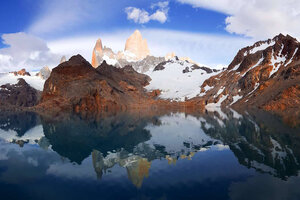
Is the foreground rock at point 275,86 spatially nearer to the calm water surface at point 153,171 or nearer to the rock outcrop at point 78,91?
the calm water surface at point 153,171

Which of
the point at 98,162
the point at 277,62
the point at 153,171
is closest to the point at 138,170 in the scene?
the point at 153,171

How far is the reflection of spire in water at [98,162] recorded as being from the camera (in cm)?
2258

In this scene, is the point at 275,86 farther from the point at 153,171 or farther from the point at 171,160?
the point at 153,171

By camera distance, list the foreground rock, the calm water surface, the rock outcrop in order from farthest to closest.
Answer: the rock outcrop → the foreground rock → the calm water surface

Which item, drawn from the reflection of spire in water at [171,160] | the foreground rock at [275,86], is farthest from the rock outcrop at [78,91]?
the reflection of spire in water at [171,160]

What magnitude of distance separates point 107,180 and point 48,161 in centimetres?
1071

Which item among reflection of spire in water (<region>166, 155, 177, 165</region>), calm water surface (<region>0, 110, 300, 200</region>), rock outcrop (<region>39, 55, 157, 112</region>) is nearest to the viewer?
calm water surface (<region>0, 110, 300, 200</region>)

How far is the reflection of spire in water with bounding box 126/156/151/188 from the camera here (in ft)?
65.8

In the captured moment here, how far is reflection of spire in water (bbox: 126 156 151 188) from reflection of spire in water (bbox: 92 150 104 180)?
265 cm

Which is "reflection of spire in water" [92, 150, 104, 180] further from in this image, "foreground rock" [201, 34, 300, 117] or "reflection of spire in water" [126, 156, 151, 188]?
"foreground rock" [201, 34, 300, 117]

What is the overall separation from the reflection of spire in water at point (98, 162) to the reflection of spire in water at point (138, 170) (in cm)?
265

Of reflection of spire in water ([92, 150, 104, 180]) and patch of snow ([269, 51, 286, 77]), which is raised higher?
patch of snow ([269, 51, 286, 77])

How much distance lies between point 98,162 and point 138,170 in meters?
5.46

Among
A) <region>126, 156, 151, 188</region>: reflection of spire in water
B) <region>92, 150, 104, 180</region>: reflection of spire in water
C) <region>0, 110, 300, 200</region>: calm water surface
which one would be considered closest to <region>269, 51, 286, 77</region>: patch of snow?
<region>0, 110, 300, 200</region>: calm water surface
